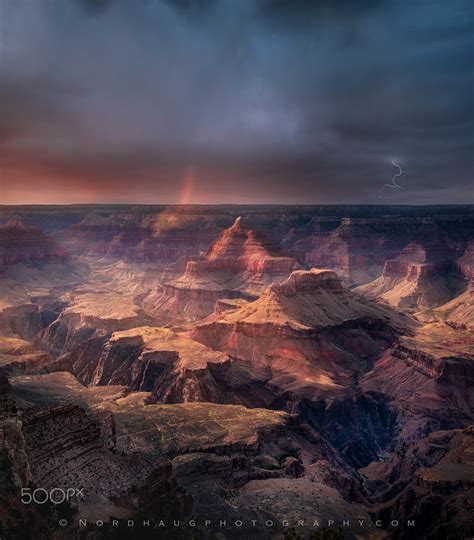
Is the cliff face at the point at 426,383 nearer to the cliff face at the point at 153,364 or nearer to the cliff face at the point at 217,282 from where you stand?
the cliff face at the point at 153,364

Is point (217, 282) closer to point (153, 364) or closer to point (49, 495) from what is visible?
point (153, 364)

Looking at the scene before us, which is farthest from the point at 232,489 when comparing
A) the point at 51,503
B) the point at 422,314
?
the point at 422,314

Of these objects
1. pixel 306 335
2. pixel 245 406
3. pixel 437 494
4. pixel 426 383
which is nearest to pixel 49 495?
pixel 437 494

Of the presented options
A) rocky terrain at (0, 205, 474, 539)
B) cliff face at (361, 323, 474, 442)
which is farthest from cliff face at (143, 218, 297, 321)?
cliff face at (361, 323, 474, 442)

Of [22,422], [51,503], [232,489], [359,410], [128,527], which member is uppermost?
[22,422]

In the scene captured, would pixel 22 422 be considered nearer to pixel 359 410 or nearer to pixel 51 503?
pixel 51 503

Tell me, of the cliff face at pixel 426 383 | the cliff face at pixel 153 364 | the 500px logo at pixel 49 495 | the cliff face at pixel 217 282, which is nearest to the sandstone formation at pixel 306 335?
the cliff face at pixel 426 383
